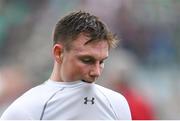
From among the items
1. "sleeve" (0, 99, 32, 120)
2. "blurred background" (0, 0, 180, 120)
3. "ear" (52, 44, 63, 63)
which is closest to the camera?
"sleeve" (0, 99, 32, 120)

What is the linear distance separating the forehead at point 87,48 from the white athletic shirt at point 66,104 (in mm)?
92

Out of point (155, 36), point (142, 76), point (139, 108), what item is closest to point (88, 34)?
point (139, 108)

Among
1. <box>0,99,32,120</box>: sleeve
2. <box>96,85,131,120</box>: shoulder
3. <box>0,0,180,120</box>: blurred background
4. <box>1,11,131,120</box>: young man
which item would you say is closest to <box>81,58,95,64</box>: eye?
<box>1,11,131,120</box>: young man

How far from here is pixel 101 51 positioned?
1443 millimetres

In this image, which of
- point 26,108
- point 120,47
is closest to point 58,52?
point 26,108

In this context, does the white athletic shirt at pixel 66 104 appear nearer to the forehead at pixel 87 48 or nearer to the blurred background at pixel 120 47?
the forehead at pixel 87 48

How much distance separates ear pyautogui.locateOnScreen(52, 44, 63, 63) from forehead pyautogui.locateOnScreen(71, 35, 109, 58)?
51 millimetres

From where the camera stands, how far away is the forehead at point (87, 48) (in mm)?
1435

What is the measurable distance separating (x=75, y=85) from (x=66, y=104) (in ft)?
0.21

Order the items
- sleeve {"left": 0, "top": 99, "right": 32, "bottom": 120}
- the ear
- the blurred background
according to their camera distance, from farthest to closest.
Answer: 1. the blurred background
2. the ear
3. sleeve {"left": 0, "top": 99, "right": 32, "bottom": 120}

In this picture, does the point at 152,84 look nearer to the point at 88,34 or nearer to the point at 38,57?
the point at 38,57

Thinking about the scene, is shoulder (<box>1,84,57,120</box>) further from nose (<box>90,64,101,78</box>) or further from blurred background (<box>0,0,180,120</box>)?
blurred background (<box>0,0,180,120</box>)

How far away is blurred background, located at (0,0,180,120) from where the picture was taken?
3.90 metres

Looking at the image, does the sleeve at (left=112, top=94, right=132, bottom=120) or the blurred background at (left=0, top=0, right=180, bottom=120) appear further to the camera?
the blurred background at (left=0, top=0, right=180, bottom=120)
